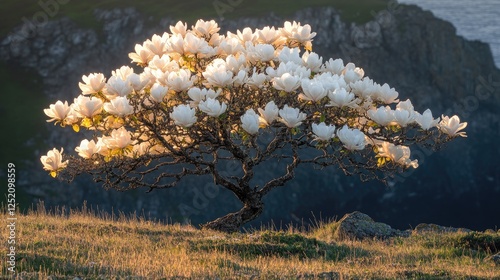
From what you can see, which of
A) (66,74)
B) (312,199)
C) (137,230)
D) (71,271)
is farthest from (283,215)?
(71,271)

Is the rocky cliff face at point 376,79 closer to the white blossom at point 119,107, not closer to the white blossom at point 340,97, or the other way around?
the white blossom at point 119,107

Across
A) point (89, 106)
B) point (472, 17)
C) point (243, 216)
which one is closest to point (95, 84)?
point (89, 106)

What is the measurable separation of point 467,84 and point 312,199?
2713cm

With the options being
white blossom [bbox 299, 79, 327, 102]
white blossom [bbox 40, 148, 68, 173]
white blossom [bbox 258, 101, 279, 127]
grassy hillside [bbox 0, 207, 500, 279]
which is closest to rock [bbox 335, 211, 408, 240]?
grassy hillside [bbox 0, 207, 500, 279]

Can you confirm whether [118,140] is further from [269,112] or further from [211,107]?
[269,112]

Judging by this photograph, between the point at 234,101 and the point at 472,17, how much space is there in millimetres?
103730

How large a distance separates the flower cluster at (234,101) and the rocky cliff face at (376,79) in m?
51.8

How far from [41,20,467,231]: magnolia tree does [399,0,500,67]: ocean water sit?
281ft

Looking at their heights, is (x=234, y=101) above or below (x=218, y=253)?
above

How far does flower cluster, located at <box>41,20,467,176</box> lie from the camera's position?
1548 centimetres

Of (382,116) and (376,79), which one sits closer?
(382,116)

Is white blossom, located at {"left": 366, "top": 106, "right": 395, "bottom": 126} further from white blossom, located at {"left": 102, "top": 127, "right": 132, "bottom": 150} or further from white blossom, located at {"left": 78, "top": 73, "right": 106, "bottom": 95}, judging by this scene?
white blossom, located at {"left": 78, "top": 73, "right": 106, "bottom": 95}

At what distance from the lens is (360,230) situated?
22047mm

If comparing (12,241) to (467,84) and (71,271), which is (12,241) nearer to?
(71,271)
